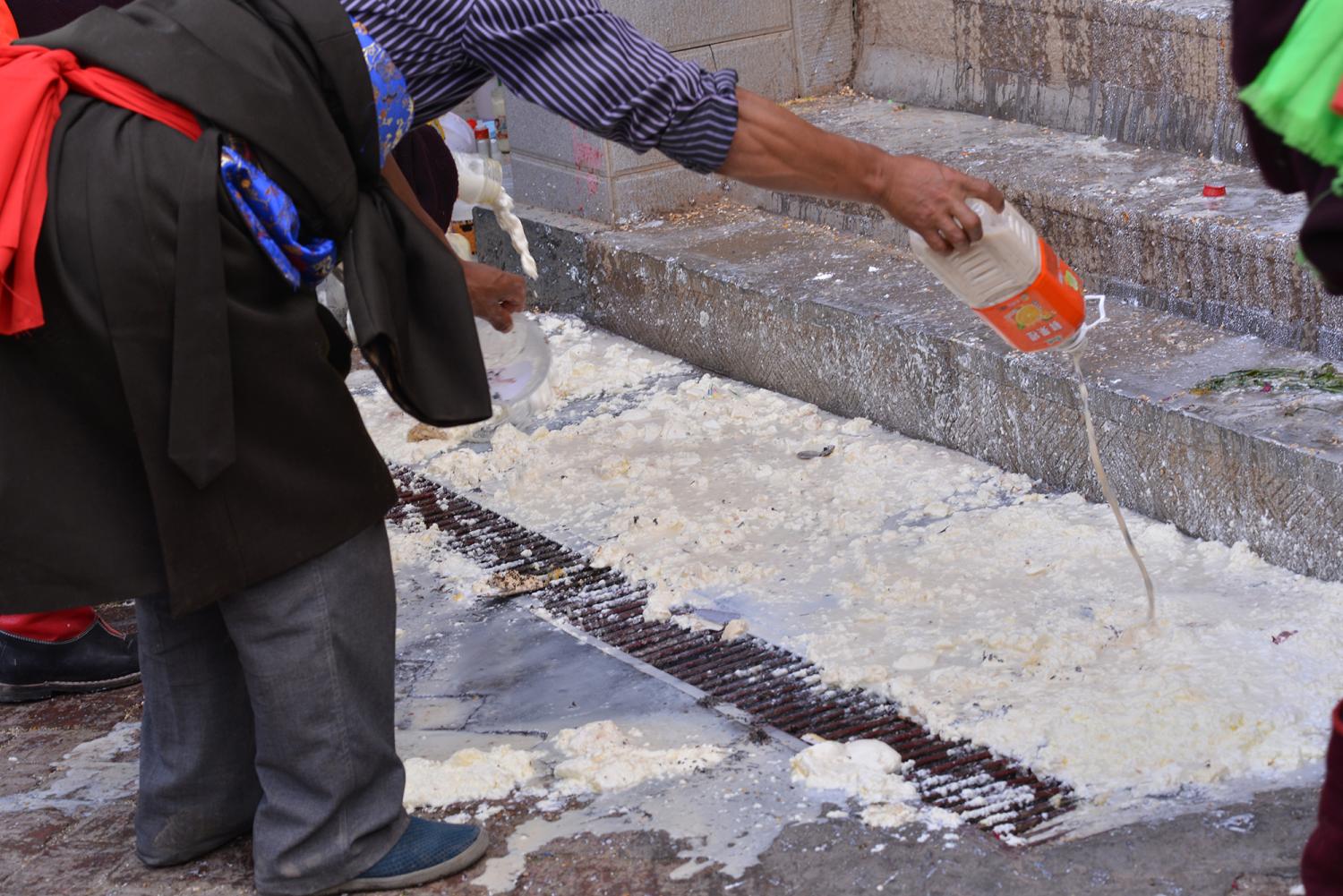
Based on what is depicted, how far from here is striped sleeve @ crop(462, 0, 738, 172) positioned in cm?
275

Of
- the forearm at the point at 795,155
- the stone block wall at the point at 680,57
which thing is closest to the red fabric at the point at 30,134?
the forearm at the point at 795,155

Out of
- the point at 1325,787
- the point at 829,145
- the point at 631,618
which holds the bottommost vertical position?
the point at 631,618

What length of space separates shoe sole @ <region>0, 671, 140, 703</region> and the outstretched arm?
6.73ft

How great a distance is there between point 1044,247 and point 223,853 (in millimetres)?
2036

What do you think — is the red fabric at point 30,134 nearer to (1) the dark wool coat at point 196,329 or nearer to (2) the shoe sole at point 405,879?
(1) the dark wool coat at point 196,329

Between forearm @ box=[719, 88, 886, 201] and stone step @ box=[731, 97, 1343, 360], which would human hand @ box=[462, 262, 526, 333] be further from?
stone step @ box=[731, 97, 1343, 360]

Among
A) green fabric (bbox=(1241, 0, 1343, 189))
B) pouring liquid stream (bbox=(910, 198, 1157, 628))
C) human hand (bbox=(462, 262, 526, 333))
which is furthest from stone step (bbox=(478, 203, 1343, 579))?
green fabric (bbox=(1241, 0, 1343, 189))

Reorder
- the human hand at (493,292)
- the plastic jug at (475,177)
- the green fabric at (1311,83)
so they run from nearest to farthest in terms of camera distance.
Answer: the green fabric at (1311,83), the human hand at (493,292), the plastic jug at (475,177)

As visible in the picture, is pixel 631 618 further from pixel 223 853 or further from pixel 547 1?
pixel 547 1

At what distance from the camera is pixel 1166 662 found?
324 centimetres

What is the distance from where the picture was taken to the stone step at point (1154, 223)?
4.05 m

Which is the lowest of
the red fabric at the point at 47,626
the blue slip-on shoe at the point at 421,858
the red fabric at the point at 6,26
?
the blue slip-on shoe at the point at 421,858

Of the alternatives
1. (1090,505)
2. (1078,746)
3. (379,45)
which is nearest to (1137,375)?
(1090,505)

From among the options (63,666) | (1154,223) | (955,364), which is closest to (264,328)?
(63,666)
